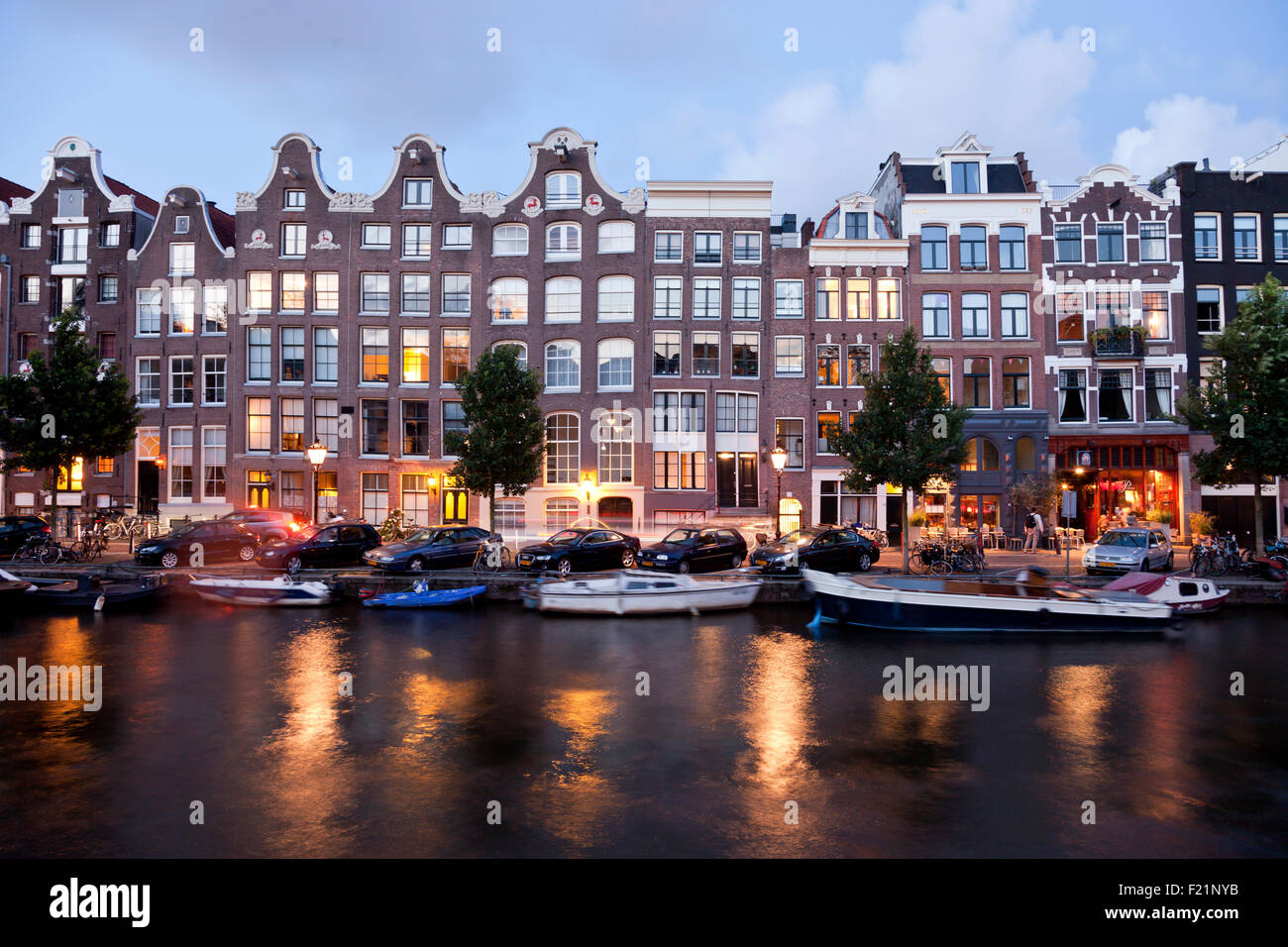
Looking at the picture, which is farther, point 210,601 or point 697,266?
point 697,266

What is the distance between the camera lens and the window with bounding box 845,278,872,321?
127 ft

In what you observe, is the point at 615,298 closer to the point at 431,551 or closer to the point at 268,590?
the point at 431,551

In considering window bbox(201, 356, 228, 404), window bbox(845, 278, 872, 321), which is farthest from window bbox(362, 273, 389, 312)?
window bbox(845, 278, 872, 321)

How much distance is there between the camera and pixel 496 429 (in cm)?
2823

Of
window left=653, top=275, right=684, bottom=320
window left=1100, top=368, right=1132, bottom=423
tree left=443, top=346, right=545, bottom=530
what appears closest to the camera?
tree left=443, top=346, right=545, bottom=530

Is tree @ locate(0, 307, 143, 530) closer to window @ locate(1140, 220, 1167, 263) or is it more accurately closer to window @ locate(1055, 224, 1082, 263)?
window @ locate(1055, 224, 1082, 263)

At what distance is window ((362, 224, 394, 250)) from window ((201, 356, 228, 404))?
32.8ft

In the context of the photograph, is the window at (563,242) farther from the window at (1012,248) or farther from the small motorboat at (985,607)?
the small motorboat at (985,607)

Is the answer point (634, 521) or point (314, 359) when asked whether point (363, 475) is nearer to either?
point (314, 359)

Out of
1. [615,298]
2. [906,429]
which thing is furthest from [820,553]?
[615,298]

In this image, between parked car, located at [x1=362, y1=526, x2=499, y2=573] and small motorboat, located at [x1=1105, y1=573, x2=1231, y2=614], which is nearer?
small motorboat, located at [x1=1105, y1=573, x2=1231, y2=614]
